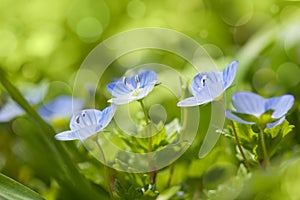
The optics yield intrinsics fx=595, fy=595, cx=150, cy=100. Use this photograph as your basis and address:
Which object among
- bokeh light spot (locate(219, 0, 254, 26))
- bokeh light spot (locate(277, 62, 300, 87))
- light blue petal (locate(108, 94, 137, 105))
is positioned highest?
bokeh light spot (locate(219, 0, 254, 26))

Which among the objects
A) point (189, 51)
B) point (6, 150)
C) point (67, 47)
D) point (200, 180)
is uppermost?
point (67, 47)

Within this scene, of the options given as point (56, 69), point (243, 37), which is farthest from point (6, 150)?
point (243, 37)

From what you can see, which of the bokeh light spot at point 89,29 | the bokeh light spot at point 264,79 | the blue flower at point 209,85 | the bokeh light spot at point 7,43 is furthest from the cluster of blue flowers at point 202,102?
the bokeh light spot at point 89,29

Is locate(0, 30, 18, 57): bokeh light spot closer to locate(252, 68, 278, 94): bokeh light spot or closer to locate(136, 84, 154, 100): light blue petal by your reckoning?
locate(252, 68, 278, 94): bokeh light spot

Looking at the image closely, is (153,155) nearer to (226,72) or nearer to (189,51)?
(226,72)

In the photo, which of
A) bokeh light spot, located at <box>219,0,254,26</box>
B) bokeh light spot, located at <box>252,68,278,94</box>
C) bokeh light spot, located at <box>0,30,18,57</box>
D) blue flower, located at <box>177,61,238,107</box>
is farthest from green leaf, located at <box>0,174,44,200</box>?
bokeh light spot, located at <box>219,0,254,26</box>
